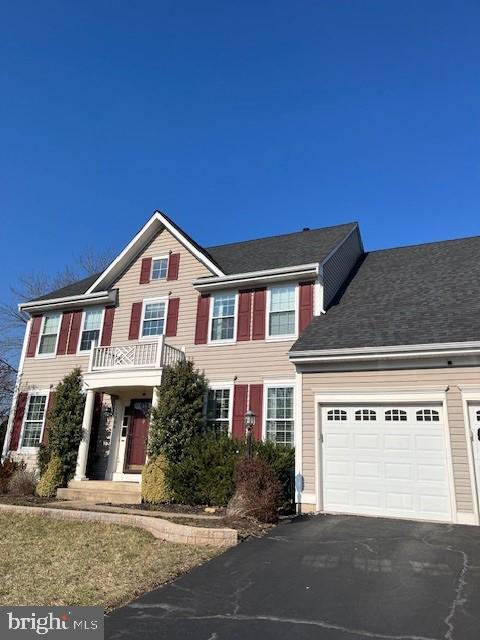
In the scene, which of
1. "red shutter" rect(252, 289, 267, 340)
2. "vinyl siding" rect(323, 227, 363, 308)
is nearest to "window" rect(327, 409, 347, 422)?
"red shutter" rect(252, 289, 267, 340)

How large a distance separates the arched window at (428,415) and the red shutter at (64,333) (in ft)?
42.2

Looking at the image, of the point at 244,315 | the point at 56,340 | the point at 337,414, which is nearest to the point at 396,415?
the point at 337,414

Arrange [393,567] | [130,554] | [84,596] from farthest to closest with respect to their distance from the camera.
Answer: [130,554] → [393,567] → [84,596]

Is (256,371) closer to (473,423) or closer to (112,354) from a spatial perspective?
(112,354)

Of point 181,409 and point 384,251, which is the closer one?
point 181,409

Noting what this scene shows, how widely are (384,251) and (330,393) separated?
334 inches

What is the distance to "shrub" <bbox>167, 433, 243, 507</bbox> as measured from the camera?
1135 cm

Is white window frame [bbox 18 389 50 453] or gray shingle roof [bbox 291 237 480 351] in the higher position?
gray shingle roof [bbox 291 237 480 351]

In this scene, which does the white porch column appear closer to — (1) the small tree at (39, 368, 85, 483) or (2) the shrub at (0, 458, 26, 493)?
(1) the small tree at (39, 368, 85, 483)

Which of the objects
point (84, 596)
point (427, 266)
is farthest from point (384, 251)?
point (84, 596)

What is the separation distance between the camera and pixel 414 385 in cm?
1045

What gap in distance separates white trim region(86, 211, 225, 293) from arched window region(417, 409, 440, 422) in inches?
369

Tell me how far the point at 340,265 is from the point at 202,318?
507 cm

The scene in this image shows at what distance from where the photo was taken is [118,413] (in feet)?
52.4
